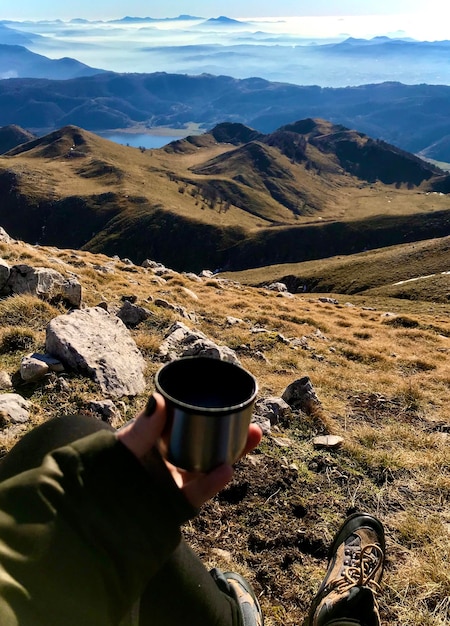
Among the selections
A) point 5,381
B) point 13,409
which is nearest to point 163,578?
point 13,409

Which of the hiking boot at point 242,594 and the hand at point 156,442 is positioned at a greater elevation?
the hand at point 156,442

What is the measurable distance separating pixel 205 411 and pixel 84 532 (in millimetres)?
835

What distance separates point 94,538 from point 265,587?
132 inches

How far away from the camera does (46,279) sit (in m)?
11.0

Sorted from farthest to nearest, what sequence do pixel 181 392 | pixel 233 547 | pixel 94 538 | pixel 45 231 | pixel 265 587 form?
pixel 45 231
pixel 233 547
pixel 265 587
pixel 181 392
pixel 94 538

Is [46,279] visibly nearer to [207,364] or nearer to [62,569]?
[207,364]

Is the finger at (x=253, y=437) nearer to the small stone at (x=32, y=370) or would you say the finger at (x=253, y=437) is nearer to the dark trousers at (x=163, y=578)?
the dark trousers at (x=163, y=578)

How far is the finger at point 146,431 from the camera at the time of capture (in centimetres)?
245

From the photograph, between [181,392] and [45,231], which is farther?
[45,231]

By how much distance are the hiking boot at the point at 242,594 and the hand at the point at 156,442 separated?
1.89 meters

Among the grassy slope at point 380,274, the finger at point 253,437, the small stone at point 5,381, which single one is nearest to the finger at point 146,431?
the finger at point 253,437

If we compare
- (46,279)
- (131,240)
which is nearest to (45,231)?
(131,240)

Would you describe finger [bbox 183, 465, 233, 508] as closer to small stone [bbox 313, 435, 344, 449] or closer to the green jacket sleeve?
the green jacket sleeve

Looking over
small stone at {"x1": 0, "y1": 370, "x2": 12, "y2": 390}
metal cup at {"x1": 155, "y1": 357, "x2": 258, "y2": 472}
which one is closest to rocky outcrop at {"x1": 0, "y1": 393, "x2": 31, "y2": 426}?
small stone at {"x1": 0, "y1": 370, "x2": 12, "y2": 390}
